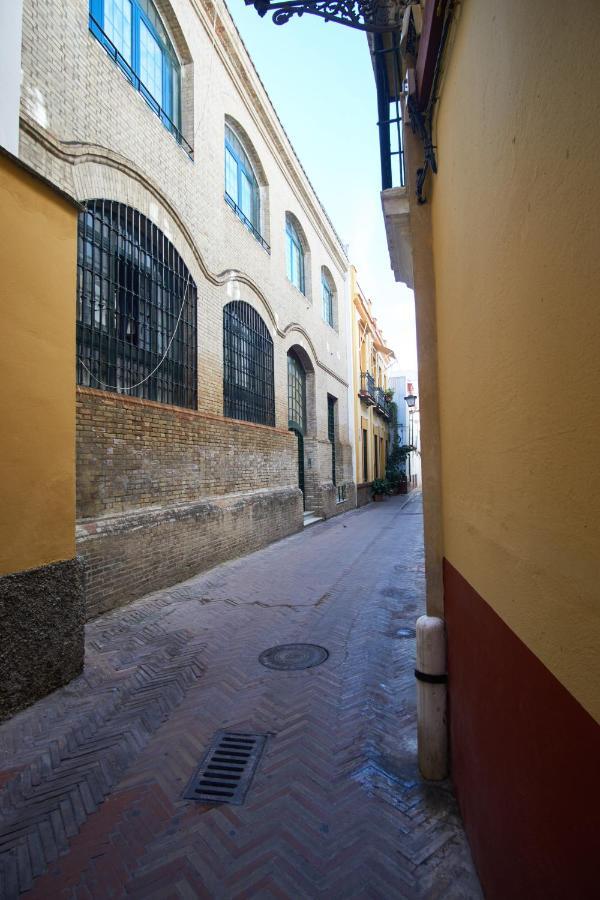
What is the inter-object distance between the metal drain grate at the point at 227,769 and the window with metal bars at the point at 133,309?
486 centimetres

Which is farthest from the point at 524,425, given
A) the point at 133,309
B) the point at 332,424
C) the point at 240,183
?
the point at 332,424

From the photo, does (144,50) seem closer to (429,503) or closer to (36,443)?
(36,443)

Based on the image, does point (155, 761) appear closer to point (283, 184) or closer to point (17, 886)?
point (17, 886)

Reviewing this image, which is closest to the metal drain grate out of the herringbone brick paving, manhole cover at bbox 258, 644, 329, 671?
the herringbone brick paving

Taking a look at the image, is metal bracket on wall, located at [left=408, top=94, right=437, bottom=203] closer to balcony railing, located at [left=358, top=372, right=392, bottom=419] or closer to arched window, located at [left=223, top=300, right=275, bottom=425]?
arched window, located at [left=223, top=300, right=275, bottom=425]

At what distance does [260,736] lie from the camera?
11.8 ft

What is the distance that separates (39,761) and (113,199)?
6.90 metres

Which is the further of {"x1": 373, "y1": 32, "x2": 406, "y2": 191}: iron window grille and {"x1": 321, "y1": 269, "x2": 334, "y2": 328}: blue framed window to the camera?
{"x1": 321, "y1": 269, "x2": 334, "y2": 328}: blue framed window

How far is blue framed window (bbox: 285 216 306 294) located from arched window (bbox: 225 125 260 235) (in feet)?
7.72

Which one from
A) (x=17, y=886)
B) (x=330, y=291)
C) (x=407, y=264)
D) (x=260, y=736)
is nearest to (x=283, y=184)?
(x=330, y=291)

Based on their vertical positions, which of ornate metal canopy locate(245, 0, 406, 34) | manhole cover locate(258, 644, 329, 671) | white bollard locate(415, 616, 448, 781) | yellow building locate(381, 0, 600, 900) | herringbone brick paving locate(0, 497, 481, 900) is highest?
ornate metal canopy locate(245, 0, 406, 34)

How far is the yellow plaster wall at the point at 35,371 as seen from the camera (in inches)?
151

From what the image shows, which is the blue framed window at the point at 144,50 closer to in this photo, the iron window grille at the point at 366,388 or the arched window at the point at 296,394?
the arched window at the point at 296,394

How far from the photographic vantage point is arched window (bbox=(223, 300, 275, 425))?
10.9 meters
